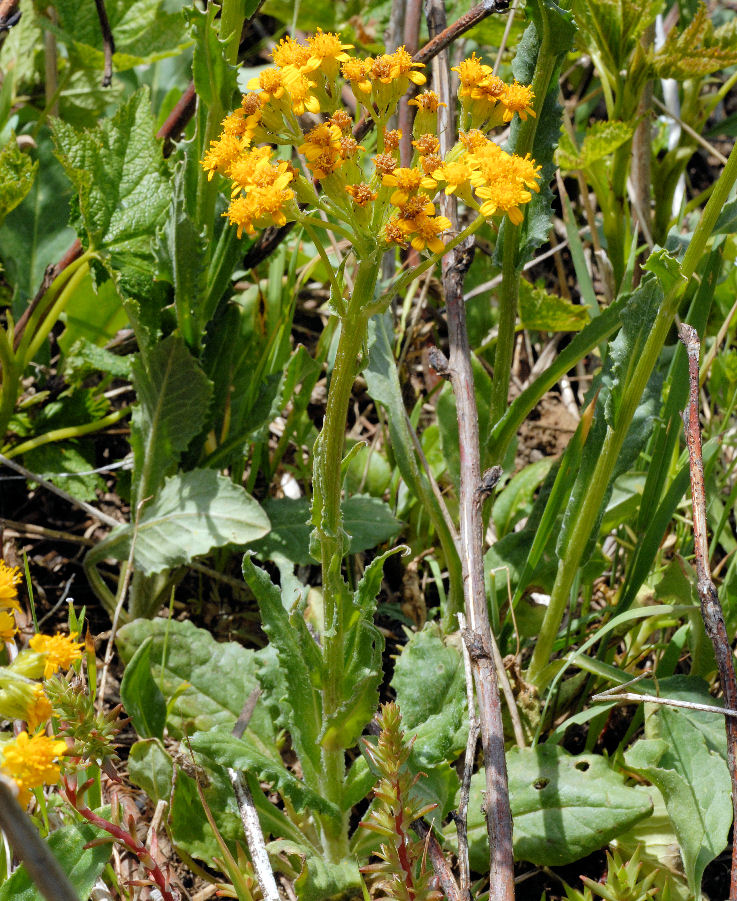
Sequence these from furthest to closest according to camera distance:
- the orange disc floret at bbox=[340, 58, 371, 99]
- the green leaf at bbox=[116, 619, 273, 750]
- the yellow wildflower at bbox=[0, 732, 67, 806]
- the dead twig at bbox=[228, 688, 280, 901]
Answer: the green leaf at bbox=[116, 619, 273, 750] < the dead twig at bbox=[228, 688, 280, 901] < the orange disc floret at bbox=[340, 58, 371, 99] < the yellow wildflower at bbox=[0, 732, 67, 806]

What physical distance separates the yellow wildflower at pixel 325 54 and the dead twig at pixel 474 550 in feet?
0.86

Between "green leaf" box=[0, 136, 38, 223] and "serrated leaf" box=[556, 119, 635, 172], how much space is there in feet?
4.82

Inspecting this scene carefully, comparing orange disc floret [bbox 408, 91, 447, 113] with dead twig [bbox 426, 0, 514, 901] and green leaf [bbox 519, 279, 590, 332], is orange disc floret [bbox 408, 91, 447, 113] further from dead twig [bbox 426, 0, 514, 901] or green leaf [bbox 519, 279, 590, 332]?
green leaf [bbox 519, 279, 590, 332]

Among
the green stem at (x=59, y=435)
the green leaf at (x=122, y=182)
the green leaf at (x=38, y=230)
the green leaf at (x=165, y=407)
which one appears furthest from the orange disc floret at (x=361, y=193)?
the green leaf at (x=38, y=230)

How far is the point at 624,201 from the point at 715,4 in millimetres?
1633

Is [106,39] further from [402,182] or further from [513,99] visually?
[402,182]

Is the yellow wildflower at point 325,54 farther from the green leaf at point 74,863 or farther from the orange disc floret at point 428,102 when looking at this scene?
the green leaf at point 74,863

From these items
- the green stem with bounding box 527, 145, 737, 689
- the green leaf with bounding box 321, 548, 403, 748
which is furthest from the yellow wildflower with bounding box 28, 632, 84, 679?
the green stem with bounding box 527, 145, 737, 689

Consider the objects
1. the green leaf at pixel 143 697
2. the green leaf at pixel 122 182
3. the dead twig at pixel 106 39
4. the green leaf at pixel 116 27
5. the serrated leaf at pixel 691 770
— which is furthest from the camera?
the green leaf at pixel 116 27

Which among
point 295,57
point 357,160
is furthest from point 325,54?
point 357,160

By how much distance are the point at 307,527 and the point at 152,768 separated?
74 centimetres

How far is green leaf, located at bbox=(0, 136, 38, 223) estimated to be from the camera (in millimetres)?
2312

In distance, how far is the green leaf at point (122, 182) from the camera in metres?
2.31

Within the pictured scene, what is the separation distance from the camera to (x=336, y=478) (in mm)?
1520
